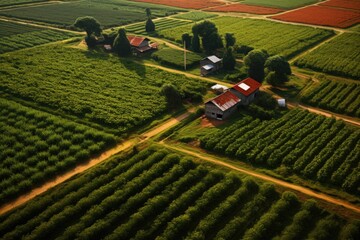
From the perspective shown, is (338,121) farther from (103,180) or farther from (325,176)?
(103,180)

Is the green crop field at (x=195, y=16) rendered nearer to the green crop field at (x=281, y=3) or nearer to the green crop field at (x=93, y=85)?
the green crop field at (x=281, y=3)

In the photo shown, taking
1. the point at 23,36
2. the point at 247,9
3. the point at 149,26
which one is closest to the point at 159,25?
the point at 149,26

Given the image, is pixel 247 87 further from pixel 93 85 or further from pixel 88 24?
pixel 88 24

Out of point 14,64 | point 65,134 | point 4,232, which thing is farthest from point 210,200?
point 14,64

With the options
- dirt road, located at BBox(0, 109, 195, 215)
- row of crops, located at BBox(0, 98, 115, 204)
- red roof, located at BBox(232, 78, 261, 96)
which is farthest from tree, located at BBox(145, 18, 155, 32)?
row of crops, located at BBox(0, 98, 115, 204)

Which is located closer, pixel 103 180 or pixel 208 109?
pixel 103 180

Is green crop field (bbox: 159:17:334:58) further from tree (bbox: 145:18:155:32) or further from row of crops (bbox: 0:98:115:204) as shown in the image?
row of crops (bbox: 0:98:115:204)

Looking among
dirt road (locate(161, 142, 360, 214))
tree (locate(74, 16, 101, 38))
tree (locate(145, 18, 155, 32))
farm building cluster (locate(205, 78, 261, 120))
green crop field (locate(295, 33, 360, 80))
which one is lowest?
dirt road (locate(161, 142, 360, 214))
